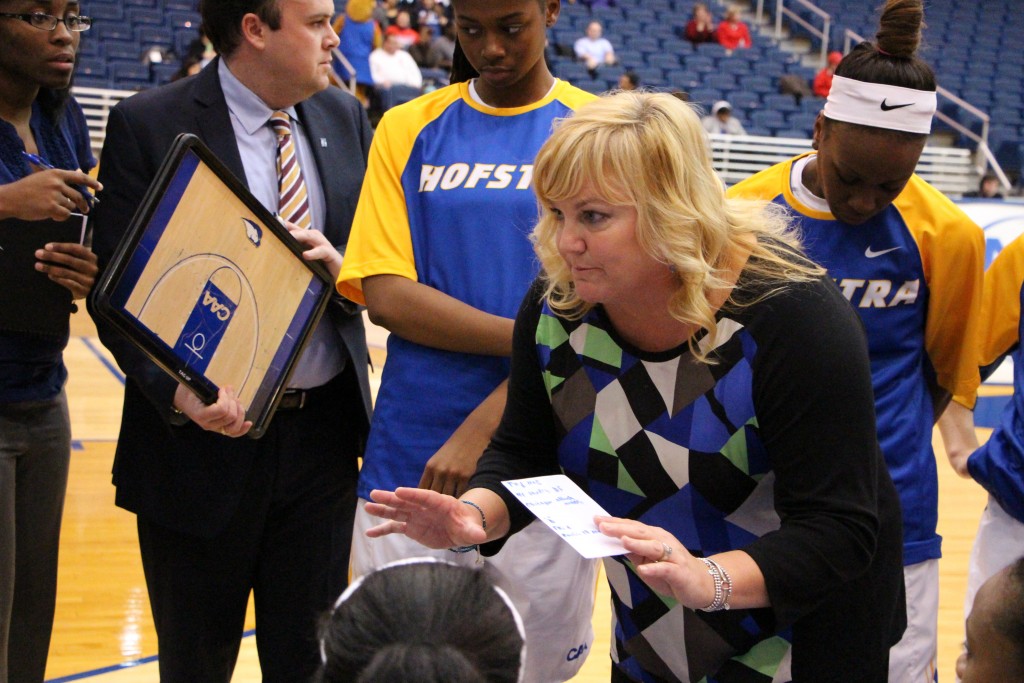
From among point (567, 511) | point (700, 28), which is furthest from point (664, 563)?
point (700, 28)

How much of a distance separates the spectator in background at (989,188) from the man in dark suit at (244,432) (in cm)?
1182

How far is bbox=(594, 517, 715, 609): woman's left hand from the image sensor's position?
4.61ft

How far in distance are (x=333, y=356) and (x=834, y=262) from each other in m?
1.08

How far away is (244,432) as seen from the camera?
7.42 ft

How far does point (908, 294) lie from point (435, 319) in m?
0.94

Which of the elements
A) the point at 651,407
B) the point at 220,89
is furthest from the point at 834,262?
the point at 220,89

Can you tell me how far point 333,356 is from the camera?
253 centimetres

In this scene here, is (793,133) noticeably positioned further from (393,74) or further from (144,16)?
(144,16)

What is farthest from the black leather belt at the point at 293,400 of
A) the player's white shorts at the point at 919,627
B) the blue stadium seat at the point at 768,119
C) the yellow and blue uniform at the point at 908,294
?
the blue stadium seat at the point at 768,119

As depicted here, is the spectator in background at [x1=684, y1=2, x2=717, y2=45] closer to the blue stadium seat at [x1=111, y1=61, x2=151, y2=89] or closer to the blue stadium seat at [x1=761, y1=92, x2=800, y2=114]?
the blue stadium seat at [x1=761, y1=92, x2=800, y2=114]

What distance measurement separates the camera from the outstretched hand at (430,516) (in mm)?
→ 1636

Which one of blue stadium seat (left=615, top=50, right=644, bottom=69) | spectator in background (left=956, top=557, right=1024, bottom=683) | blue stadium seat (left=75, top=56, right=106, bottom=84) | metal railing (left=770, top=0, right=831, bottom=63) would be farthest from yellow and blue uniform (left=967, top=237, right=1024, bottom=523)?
metal railing (left=770, top=0, right=831, bottom=63)

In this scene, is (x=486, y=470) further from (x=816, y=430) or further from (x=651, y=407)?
(x=816, y=430)

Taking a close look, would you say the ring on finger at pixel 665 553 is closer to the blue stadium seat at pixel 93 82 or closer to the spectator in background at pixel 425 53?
the blue stadium seat at pixel 93 82
